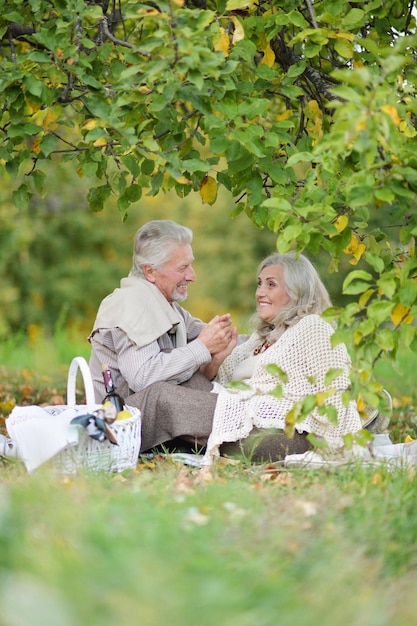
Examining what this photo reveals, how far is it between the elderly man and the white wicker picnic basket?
0.44 m

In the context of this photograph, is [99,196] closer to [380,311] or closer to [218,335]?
[218,335]

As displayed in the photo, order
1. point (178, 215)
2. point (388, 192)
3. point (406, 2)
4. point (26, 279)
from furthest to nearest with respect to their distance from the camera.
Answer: point (178, 215) < point (26, 279) < point (406, 2) < point (388, 192)

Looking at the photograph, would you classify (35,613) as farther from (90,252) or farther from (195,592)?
(90,252)

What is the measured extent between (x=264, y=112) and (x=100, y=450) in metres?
1.68

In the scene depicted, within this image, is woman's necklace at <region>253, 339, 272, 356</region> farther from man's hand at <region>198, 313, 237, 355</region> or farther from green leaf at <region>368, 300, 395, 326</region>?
green leaf at <region>368, 300, 395, 326</region>

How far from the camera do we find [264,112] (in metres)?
4.11

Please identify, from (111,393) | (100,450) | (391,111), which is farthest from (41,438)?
(391,111)

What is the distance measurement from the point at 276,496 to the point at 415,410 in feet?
11.6

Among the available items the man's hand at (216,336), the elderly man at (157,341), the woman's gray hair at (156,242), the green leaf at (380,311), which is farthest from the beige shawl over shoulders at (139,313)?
the green leaf at (380,311)

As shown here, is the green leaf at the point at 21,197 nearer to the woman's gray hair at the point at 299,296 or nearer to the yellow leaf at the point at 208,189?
the yellow leaf at the point at 208,189

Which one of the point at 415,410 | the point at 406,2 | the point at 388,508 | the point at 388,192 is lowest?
the point at 415,410

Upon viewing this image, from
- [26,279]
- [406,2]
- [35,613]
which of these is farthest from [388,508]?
[26,279]

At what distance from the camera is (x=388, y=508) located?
3.33 meters

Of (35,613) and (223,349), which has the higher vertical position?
(35,613)
